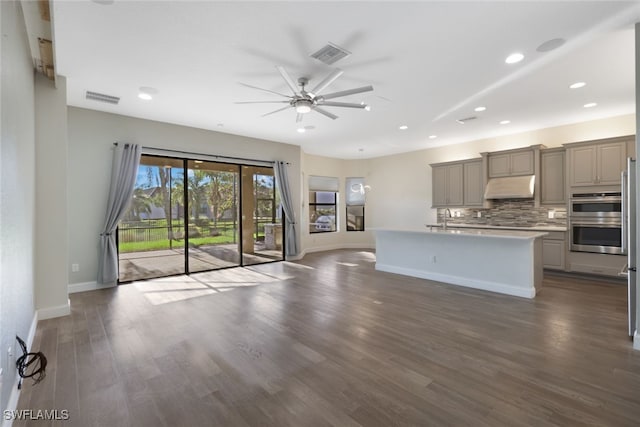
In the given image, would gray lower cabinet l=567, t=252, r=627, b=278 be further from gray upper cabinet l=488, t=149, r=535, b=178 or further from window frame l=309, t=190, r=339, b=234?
window frame l=309, t=190, r=339, b=234

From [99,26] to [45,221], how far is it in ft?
8.01

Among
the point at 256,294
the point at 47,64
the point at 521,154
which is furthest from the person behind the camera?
the point at 521,154

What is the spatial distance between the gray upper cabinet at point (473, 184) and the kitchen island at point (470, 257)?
5.68 feet

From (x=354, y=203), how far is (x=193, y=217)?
5337 millimetres

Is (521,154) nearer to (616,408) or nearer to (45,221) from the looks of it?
→ (616,408)

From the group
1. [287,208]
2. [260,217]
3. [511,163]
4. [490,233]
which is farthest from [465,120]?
[260,217]

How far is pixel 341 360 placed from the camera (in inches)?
98.0

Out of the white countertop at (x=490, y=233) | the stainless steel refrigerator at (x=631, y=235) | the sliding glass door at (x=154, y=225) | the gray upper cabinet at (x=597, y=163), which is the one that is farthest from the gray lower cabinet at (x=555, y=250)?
the sliding glass door at (x=154, y=225)

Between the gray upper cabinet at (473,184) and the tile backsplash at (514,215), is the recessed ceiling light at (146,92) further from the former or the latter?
the tile backsplash at (514,215)

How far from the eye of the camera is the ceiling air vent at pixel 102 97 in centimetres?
406

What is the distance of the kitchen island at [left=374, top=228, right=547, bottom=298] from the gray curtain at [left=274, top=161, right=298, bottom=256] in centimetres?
228

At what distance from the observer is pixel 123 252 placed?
5168 millimetres

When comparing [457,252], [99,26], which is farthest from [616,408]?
[99,26]

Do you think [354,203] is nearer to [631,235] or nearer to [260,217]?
[260,217]
